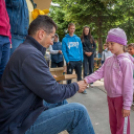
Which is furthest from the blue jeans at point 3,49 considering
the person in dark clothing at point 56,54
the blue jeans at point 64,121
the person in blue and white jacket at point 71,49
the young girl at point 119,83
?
the person in dark clothing at point 56,54

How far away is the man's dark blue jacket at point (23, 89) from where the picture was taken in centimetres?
131

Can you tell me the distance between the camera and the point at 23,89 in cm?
136

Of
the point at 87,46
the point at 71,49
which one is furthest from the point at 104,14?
the point at 71,49

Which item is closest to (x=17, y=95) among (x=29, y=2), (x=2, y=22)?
(x=2, y=22)

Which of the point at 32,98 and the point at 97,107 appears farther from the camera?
the point at 97,107

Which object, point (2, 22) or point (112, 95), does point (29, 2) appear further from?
point (112, 95)

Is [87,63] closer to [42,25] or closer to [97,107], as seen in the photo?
[97,107]

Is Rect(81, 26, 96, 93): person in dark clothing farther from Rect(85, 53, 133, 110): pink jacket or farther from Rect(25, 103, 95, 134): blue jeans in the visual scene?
Rect(25, 103, 95, 134): blue jeans

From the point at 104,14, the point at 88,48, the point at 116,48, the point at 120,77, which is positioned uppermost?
the point at 104,14

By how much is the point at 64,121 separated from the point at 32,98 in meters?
0.37

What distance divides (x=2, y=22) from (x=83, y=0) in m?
6.58

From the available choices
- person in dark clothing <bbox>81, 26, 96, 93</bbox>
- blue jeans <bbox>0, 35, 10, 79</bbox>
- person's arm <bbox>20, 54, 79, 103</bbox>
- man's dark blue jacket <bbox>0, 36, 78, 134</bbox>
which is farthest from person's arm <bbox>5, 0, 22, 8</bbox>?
person in dark clothing <bbox>81, 26, 96, 93</bbox>

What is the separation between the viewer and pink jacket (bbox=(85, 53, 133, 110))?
5.91ft

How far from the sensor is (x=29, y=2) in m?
2.77
